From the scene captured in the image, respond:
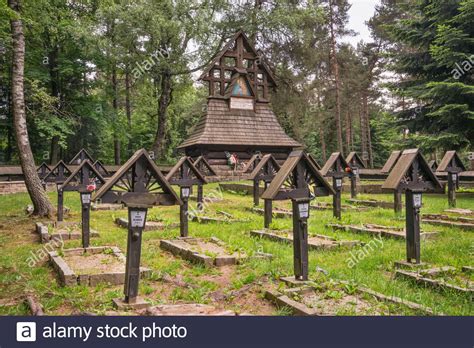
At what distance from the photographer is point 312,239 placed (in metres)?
8.83

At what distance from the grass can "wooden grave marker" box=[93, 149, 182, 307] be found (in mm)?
370

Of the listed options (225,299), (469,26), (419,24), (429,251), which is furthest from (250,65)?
(225,299)

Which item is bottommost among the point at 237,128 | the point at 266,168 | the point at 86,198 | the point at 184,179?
the point at 86,198

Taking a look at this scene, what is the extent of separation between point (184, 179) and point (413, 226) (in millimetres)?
5329

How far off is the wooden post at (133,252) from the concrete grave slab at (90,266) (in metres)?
1.16

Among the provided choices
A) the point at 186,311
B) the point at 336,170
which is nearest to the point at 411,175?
the point at 186,311

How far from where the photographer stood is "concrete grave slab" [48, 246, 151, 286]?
6125 mm

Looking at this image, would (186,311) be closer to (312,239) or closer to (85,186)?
(312,239)

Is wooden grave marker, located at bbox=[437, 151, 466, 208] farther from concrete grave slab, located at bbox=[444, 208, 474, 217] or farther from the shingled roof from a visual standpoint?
the shingled roof

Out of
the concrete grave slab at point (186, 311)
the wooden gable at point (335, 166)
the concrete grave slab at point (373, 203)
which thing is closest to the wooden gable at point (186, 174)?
the wooden gable at point (335, 166)

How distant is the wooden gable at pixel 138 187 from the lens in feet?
17.5

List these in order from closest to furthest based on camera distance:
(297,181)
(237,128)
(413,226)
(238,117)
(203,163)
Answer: (297,181), (413,226), (203,163), (237,128), (238,117)
